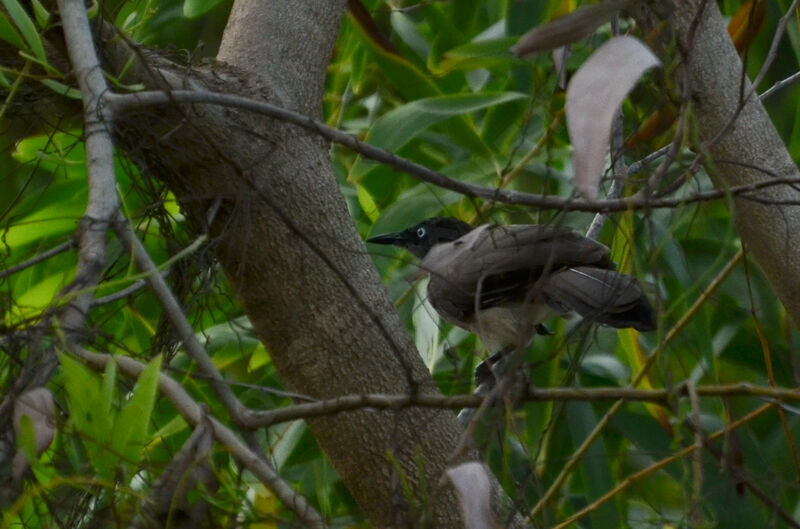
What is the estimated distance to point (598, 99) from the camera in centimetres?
110

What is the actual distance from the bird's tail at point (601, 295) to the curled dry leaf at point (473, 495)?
0.78 m

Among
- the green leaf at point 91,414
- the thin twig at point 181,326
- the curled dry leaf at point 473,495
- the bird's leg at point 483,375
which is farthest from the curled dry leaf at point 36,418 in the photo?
the bird's leg at point 483,375

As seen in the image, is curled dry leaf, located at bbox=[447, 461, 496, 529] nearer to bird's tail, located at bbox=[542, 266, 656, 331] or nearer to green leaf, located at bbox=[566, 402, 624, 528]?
bird's tail, located at bbox=[542, 266, 656, 331]

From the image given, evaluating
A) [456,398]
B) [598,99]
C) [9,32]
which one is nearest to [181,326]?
[456,398]

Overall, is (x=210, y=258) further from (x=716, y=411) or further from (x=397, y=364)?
(x=716, y=411)

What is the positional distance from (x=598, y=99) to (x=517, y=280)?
40.6 inches

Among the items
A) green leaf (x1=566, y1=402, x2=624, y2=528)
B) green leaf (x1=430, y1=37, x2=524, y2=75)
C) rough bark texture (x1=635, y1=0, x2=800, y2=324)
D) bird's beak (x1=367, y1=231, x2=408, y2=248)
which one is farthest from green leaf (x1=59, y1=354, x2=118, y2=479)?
green leaf (x1=430, y1=37, x2=524, y2=75)

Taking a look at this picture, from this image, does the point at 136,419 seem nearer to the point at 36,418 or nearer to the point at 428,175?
the point at 36,418

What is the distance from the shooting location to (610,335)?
129 inches

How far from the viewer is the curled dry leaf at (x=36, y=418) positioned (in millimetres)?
1092

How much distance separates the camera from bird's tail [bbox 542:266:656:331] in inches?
77.0

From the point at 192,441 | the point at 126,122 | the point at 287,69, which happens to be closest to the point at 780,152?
the point at 287,69

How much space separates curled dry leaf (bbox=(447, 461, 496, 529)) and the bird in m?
0.41

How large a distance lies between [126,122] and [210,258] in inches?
10.0
